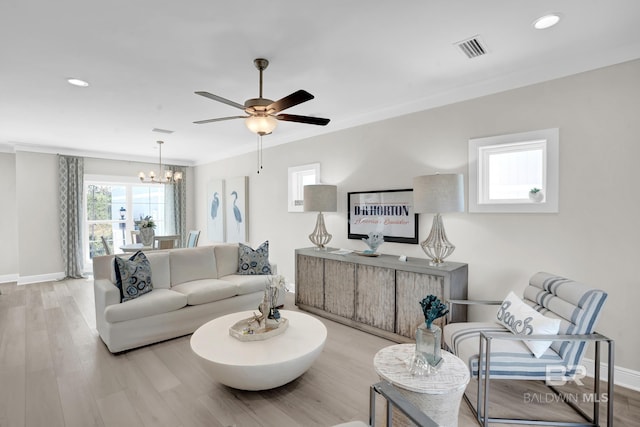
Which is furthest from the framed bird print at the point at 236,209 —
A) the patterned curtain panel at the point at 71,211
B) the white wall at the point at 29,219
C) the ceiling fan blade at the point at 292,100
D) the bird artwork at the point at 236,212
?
the ceiling fan blade at the point at 292,100

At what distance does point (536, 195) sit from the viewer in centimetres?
289

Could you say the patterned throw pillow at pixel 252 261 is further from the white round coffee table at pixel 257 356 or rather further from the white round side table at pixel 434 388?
the white round side table at pixel 434 388

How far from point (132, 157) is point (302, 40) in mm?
6447

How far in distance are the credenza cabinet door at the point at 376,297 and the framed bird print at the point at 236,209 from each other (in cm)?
330

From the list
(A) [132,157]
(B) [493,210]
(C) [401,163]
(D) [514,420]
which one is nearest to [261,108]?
(C) [401,163]

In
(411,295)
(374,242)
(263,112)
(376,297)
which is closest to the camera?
(263,112)

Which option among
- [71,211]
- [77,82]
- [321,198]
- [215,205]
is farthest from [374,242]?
[71,211]

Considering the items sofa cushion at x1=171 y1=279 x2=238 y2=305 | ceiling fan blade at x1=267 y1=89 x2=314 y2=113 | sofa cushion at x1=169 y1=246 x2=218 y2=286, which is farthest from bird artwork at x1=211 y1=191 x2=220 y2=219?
ceiling fan blade at x1=267 y1=89 x2=314 y2=113

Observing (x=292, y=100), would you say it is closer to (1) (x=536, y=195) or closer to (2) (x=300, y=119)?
(2) (x=300, y=119)

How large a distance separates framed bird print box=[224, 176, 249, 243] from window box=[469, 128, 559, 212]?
171 inches

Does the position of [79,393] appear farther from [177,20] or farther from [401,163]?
[401,163]

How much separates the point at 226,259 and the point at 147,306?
1362 millimetres

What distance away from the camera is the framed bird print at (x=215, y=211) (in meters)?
6.99

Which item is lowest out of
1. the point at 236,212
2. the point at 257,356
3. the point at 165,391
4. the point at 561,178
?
the point at 165,391
